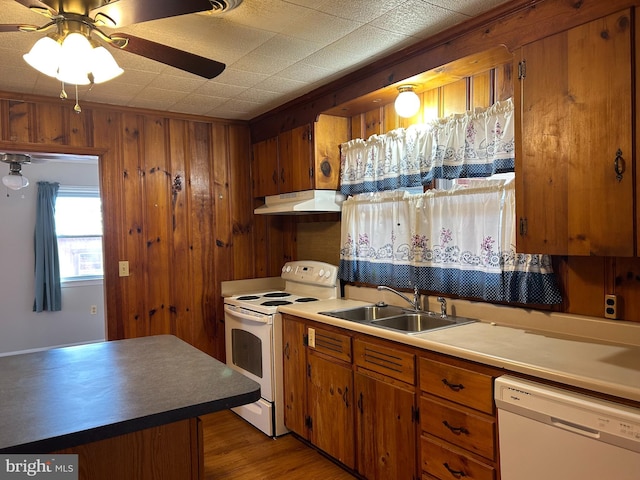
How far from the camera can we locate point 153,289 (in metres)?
3.65

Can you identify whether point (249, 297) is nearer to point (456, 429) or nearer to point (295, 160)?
point (295, 160)

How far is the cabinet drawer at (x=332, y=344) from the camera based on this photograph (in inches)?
101

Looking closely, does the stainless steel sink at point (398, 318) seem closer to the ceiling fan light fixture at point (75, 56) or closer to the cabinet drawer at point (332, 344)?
the cabinet drawer at point (332, 344)

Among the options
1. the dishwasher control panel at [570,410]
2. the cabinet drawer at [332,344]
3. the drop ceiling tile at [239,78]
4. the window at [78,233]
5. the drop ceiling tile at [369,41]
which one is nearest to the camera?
the dishwasher control panel at [570,410]

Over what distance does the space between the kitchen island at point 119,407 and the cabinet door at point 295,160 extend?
5.95 feet

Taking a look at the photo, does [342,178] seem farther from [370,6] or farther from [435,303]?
[370,6]

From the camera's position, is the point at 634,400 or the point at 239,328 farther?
the point at 239,328

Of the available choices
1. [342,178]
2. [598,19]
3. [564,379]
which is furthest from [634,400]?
[342,178]

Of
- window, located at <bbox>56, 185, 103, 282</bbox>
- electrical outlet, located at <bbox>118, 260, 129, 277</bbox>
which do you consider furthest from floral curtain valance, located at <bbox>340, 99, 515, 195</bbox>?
window, located at <bbox>56, 185, 103, 282</bbox>

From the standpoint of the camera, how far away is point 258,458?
114 inches

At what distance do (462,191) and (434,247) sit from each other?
1.22 ft

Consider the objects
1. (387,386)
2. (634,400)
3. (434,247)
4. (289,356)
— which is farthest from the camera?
(289,356)

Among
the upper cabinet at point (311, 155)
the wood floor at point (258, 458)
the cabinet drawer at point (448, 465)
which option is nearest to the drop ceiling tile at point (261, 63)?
the upper cabinet at point (311, 155)

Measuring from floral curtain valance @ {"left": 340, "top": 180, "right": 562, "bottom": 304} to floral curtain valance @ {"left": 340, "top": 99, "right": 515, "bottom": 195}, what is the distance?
88 mm
